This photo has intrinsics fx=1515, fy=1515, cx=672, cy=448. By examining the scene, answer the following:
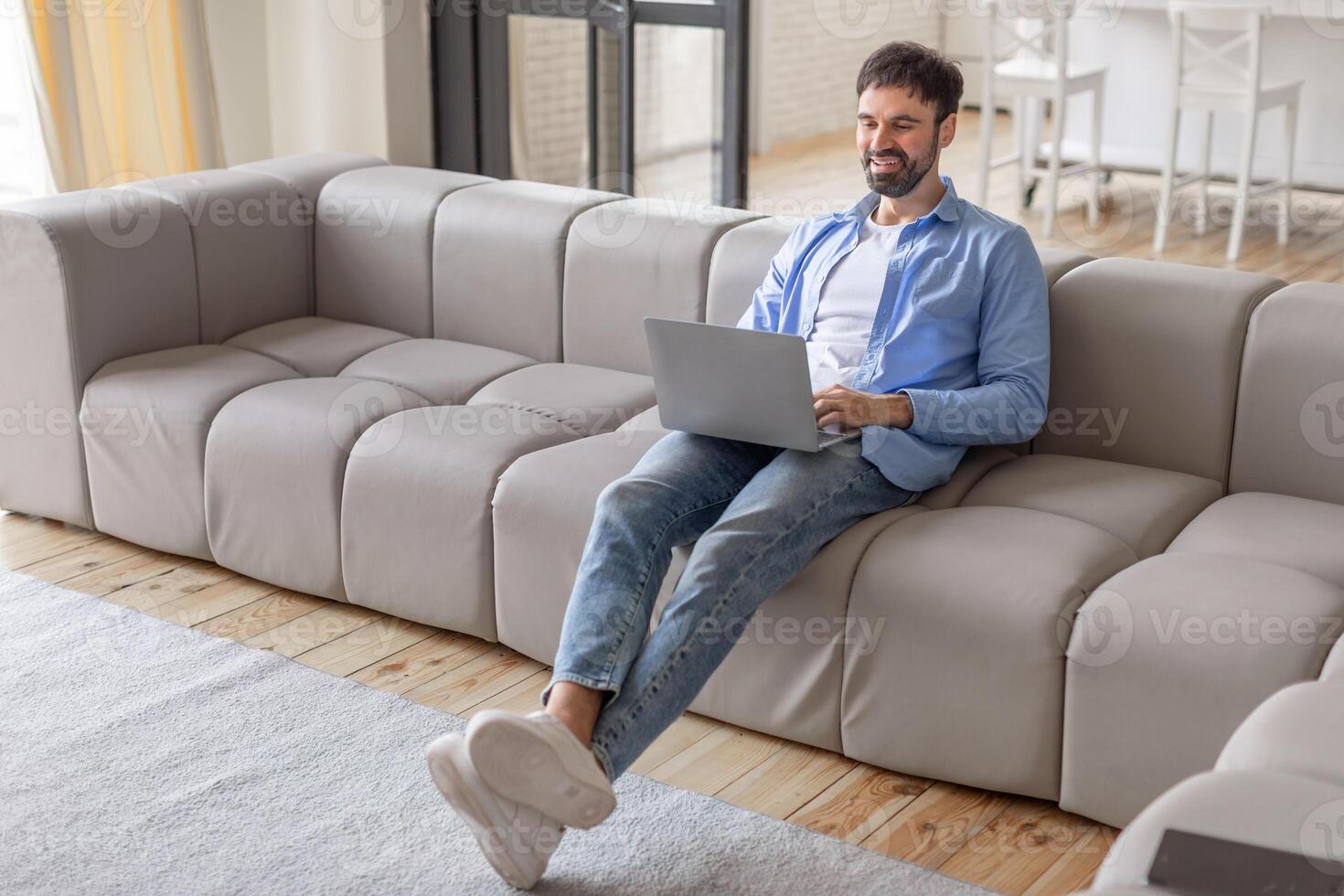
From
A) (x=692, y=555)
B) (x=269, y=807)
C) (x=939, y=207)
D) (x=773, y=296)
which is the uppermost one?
(x=939, y=207)

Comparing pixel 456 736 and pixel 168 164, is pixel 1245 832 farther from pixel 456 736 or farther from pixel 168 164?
pixel 168 164

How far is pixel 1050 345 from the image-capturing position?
2572mm

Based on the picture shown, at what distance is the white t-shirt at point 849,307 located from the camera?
248cm

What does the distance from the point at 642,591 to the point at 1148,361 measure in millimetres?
964

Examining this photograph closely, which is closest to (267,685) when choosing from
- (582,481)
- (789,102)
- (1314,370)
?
(582,481)

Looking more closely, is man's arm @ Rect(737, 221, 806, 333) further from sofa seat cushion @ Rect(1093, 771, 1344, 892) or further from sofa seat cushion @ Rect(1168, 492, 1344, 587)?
sofa seat cushion @ Rect(1093, 771, 1344, 892)

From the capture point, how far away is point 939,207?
2.47 meters

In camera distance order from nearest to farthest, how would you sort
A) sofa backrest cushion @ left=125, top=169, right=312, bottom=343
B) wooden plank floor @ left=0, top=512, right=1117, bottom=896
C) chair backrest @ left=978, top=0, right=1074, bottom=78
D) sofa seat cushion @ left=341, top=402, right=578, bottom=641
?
wooden plank floor @ left=0, top=512, right=1117, bottom=896
sofa seat cushion @ left=341, top=402, right=578, bottom=641
sofa backrest cushion @ left=125, top=169, right=312, bottom=343
chair backrest @ left=978, top=0, right=1074, bottom=78

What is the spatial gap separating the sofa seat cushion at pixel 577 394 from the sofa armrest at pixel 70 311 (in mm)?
758

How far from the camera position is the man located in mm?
1906

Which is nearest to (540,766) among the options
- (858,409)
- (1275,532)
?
(858,409)

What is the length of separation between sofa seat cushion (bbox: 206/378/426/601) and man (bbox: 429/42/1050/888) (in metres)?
0.71

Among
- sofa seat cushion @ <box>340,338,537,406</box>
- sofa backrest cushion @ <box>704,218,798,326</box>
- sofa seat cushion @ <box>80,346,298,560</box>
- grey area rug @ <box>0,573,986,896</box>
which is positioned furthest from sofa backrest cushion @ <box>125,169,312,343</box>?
sofa backrest cushion @ <box>704,218,798,326</box>

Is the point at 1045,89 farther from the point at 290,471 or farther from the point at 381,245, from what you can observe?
the point at 290,471
